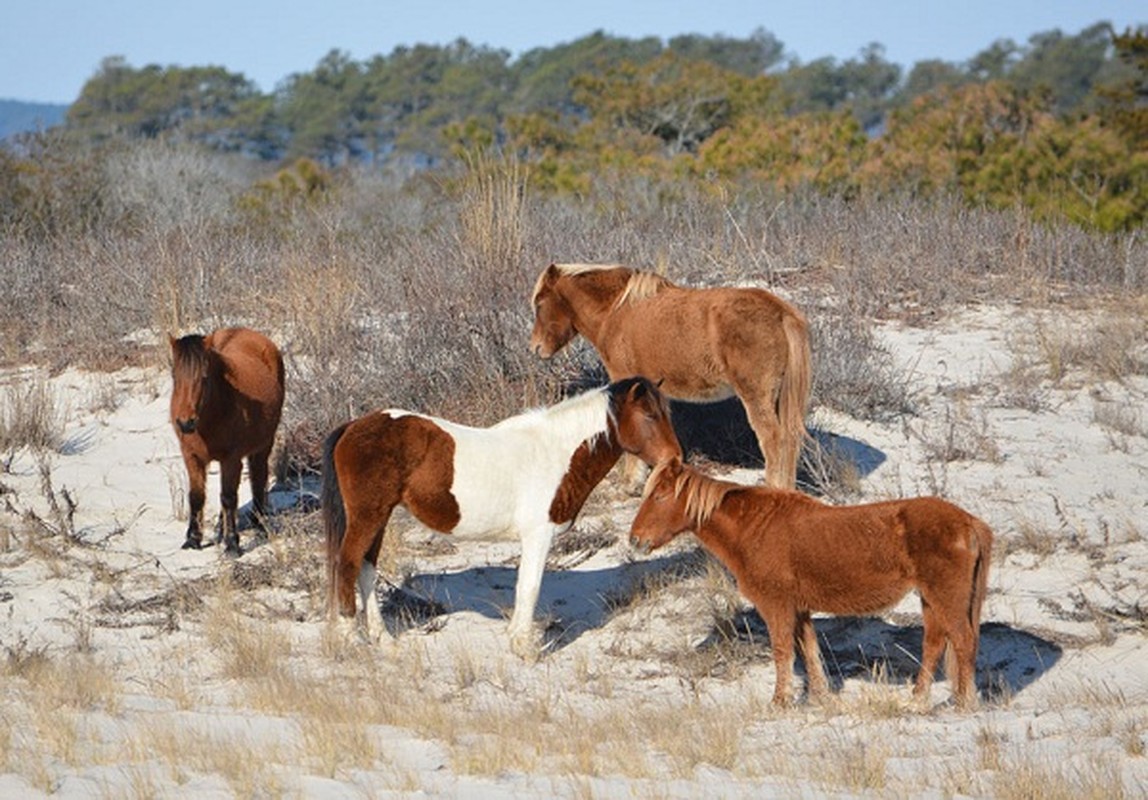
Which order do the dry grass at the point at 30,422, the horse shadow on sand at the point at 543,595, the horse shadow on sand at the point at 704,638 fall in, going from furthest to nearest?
the dry grass at the point at 30,422
the horse shadow on sand at the point at 543,595
the horse shadow on sand at the point at 704,638

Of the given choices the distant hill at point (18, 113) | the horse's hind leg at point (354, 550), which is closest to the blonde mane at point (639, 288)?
the horse's hind leg at point (354, 550)

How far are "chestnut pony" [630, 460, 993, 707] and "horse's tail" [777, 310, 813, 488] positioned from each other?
6.74 ft

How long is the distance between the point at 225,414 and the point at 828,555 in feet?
13.5

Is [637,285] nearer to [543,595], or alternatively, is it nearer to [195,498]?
[543,595]

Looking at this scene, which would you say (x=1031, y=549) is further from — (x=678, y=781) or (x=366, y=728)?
(x=366, y=728)

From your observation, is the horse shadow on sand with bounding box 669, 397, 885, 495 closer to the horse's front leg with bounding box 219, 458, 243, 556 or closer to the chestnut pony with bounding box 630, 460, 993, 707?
the chestnut pony with bounding box 630, 460, 993, 707

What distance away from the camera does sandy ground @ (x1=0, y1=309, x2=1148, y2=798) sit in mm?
5844

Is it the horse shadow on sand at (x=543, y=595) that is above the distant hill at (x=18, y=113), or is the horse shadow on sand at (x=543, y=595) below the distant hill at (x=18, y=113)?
below

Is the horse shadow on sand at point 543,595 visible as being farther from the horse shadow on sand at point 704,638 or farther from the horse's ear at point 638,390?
the horse's ear at point 638,390

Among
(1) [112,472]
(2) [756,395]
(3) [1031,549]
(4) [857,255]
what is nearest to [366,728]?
(2) [756,395]

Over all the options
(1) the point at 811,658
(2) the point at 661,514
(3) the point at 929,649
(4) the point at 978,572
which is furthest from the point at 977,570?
(2) the point at 661,514

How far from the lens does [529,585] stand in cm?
795

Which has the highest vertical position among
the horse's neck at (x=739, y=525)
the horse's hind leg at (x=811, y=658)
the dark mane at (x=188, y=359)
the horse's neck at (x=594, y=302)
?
the horse's neck at (x=594, y=302)

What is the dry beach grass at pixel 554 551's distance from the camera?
19.7 feet
